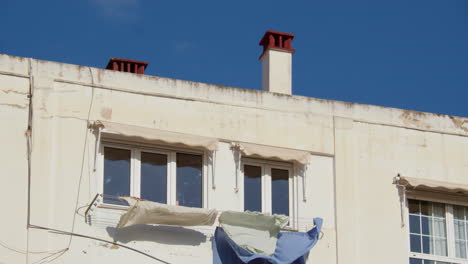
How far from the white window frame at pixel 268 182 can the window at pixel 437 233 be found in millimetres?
2481

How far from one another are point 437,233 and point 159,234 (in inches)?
230

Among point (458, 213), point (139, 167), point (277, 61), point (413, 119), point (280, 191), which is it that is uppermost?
point (277, 61)

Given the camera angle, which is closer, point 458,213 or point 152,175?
point 152,175

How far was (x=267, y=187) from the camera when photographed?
72.8ft

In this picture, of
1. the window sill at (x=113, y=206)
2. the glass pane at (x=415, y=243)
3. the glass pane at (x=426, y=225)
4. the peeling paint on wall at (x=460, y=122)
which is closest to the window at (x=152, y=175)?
the window sill at (x=113, y=206)

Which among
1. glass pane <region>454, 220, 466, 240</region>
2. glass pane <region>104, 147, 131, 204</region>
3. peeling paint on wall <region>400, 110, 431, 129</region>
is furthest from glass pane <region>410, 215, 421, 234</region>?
glass pane <region>104, 147, 131, 204</region>

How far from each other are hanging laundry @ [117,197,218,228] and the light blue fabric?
17.9 inches

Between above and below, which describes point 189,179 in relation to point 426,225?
above

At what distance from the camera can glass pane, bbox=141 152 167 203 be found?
2130cm

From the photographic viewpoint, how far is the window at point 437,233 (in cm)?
2291

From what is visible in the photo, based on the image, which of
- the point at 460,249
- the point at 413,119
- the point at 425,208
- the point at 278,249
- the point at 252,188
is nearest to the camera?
the point at 278,249

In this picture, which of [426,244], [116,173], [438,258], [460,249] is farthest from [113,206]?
[460,249]

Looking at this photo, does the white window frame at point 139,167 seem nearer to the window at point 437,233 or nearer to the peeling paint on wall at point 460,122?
the window at point 437,233

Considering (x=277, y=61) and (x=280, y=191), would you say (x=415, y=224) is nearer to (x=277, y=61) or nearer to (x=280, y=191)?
(x=280, y=191)
